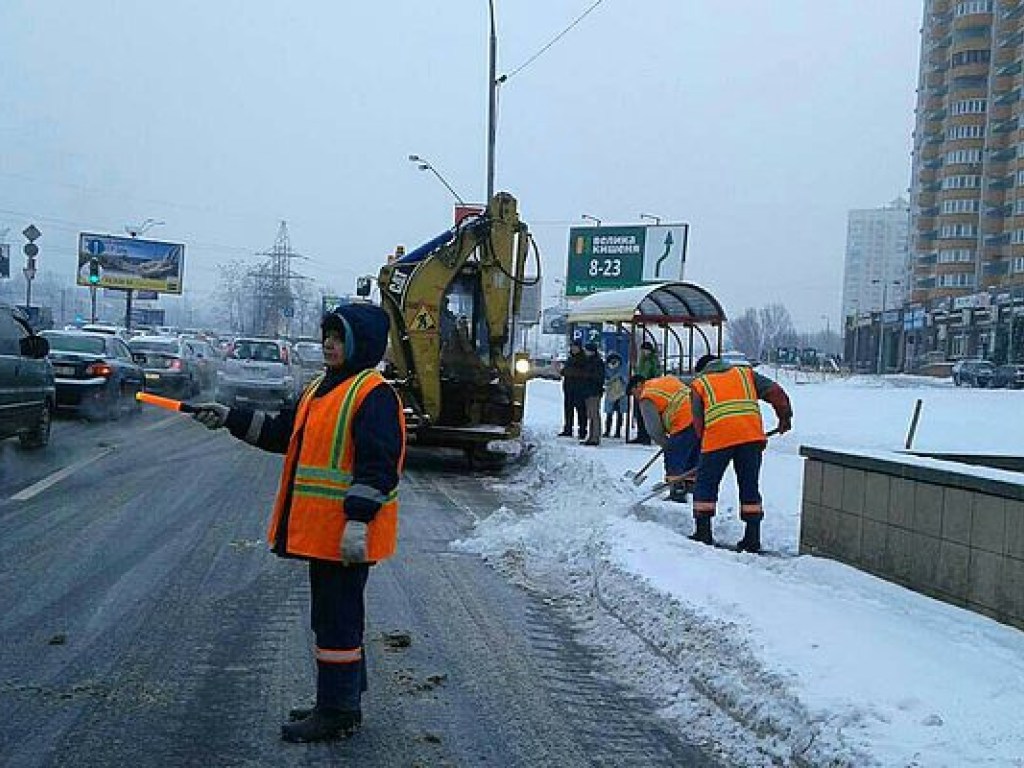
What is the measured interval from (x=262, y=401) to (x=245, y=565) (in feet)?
47.8

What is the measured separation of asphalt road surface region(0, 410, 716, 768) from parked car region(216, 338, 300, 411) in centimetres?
1190

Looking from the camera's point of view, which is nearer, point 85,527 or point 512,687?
point 512,687

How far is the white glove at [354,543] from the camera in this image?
467 centimetres

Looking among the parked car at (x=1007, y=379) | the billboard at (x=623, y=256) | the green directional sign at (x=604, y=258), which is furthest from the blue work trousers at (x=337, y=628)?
the parked car at (x=1007, y=379)

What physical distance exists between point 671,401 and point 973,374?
49014mm

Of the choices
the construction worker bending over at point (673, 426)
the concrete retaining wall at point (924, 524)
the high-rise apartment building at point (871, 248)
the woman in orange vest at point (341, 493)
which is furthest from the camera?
the high-rise apartment building at point (871, 248)

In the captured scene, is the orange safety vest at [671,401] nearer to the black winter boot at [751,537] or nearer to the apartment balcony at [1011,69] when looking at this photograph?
the black winter boot at [751,537]

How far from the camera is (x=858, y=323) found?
370 feet

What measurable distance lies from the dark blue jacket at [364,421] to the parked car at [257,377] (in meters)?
17.3

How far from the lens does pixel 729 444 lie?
9.64 metres

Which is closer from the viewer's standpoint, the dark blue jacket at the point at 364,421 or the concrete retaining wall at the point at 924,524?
the dark blue jacket at the point at 364,421

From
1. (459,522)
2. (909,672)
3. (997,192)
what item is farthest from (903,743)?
(997,192)

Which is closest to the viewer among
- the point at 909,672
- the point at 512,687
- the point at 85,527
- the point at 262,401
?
the point at 909,672

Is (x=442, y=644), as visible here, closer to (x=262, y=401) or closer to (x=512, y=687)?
(x=512, y=687)
